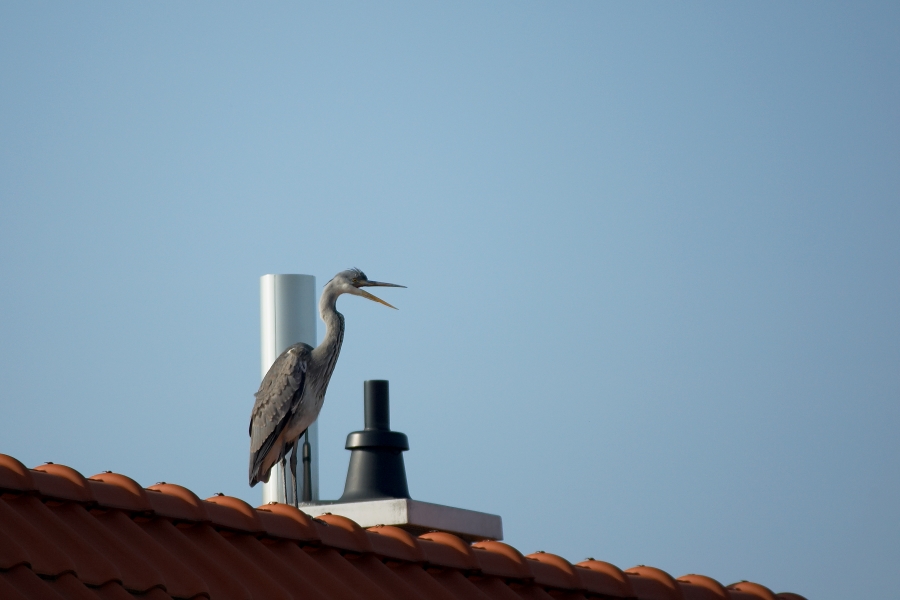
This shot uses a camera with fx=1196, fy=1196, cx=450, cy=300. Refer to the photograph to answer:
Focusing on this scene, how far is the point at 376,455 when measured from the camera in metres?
8.09

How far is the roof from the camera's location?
152 inches

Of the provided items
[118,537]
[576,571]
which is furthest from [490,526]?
[118,537]

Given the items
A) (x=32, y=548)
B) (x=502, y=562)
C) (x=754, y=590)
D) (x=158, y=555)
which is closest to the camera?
(x=32, y=548)

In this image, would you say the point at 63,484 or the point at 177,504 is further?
the point at 177,504

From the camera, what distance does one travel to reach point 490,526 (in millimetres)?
7867

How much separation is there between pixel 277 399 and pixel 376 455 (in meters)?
1.89

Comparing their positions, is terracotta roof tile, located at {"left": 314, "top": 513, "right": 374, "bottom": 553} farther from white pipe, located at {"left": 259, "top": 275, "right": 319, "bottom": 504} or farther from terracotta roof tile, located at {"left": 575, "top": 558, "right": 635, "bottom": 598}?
white pipe, located at {"left": 259, "top": 275, "right": 319, "bottom": 504}

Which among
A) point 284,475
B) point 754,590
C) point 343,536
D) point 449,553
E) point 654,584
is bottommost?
point 754,590

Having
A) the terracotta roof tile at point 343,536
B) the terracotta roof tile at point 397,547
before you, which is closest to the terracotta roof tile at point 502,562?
the terracotta roof tile at point 397,547

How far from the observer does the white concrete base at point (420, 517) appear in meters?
7.13

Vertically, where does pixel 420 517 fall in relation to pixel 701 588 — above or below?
above

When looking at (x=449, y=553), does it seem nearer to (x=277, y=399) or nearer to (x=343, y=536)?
(x=343, y=536)

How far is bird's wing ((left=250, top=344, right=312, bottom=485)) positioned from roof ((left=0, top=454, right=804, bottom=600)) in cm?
426

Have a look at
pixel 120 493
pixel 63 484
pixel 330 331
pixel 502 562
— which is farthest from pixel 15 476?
pixel 330 331
